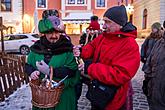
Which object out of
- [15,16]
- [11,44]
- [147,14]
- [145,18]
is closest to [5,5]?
[15,16]

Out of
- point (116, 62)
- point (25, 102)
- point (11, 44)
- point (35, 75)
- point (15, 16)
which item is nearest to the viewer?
point (116, 62)

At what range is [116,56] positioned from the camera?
285cm

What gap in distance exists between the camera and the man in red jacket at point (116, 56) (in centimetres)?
276

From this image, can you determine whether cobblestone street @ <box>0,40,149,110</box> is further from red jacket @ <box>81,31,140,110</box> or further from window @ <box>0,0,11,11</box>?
window @ <box>0,0,11,11</box>

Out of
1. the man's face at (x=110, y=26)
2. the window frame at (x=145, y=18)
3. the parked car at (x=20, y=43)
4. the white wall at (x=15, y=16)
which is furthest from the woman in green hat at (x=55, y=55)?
the white wall at (x=15, y=16)

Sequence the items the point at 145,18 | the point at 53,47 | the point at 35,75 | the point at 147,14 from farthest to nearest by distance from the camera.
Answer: the point at 145,18
the point at 147,14
the point at 53,47
the point at 35,75

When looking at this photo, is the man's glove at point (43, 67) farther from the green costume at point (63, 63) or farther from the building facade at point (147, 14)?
the building facade at point (147, 14)

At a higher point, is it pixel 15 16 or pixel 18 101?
pixel 15 16

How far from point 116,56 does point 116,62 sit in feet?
0.23

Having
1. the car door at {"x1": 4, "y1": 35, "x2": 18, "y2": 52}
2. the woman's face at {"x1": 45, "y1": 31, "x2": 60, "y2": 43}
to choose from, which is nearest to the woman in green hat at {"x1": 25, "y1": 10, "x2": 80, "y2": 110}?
the woman's face at {"x1": 45, "y1": 31, "x2": 60, "y2": 43}

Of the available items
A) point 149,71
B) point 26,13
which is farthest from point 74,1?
point 149,71

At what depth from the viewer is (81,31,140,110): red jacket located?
9.05 feet

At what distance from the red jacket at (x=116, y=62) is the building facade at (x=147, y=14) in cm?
2411

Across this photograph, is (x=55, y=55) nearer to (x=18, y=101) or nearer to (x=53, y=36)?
(x=53, y=36)
